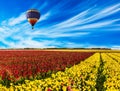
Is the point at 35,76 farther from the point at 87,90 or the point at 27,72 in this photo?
the point at 87,90

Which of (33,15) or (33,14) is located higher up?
(33,14)

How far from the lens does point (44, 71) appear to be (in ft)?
51.7

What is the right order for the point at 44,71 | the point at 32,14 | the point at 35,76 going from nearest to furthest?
the point at 35,76 < the point at 44,71 < the point at 32,14

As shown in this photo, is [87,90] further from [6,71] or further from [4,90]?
[6,71]

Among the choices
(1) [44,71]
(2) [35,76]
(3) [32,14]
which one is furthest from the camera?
(3) [32,14]

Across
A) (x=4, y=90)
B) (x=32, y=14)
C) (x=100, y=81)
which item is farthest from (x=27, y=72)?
(x=32, y=14)

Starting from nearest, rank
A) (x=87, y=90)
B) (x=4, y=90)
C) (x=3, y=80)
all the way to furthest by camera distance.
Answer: (x=4, y=90) → (x=87, y=90) → (x=3, y=80)

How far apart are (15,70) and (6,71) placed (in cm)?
110

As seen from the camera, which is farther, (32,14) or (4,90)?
(32,14)

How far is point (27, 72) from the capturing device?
1422 cm

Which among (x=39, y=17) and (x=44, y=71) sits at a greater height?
(x=39, y=17)

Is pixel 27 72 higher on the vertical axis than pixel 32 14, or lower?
lower

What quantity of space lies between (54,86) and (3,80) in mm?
4620

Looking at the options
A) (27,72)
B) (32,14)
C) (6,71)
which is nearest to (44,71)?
(27,72)
